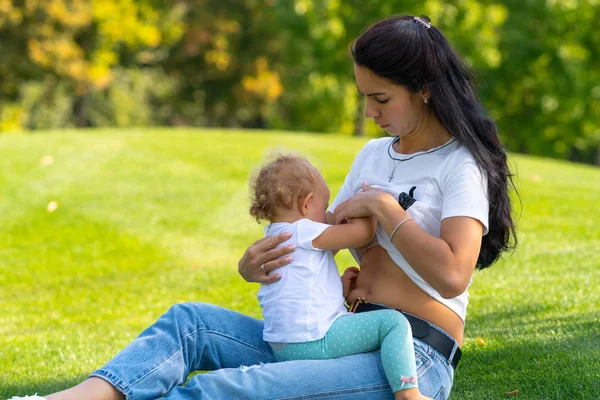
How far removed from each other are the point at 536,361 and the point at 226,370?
A: 67.7 inches

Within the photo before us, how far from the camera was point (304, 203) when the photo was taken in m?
2.86

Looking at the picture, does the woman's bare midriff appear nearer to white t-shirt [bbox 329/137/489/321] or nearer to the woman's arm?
white t-shirt [bbox 329/137/489/321]

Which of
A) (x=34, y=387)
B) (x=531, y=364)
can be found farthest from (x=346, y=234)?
(x=34, y=387)

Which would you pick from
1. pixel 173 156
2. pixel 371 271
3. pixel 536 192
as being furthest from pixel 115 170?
pixel 371 271

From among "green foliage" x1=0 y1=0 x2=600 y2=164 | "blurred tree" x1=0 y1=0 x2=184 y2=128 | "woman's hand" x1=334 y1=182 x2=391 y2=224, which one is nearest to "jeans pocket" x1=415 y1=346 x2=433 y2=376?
"woman's hand" x1=334 y1=182 x2=391 y2=224

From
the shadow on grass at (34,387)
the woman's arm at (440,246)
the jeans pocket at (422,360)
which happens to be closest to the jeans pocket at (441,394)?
the jeans pocket at (422,360)

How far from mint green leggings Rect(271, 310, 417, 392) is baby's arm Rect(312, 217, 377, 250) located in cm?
25

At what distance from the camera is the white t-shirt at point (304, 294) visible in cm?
273

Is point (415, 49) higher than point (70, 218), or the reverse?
point (415, 49)

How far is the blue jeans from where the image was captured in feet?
8.62

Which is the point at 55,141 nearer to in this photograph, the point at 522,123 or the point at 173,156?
the point at 173,156

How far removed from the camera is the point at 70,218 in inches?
369

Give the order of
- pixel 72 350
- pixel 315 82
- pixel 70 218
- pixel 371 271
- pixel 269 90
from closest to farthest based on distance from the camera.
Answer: pixel 371 271 → pixel 72 350 → pixel 70 218 → pixel 315 82 → pixel 269 90

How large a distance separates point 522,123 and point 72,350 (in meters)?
28.1
